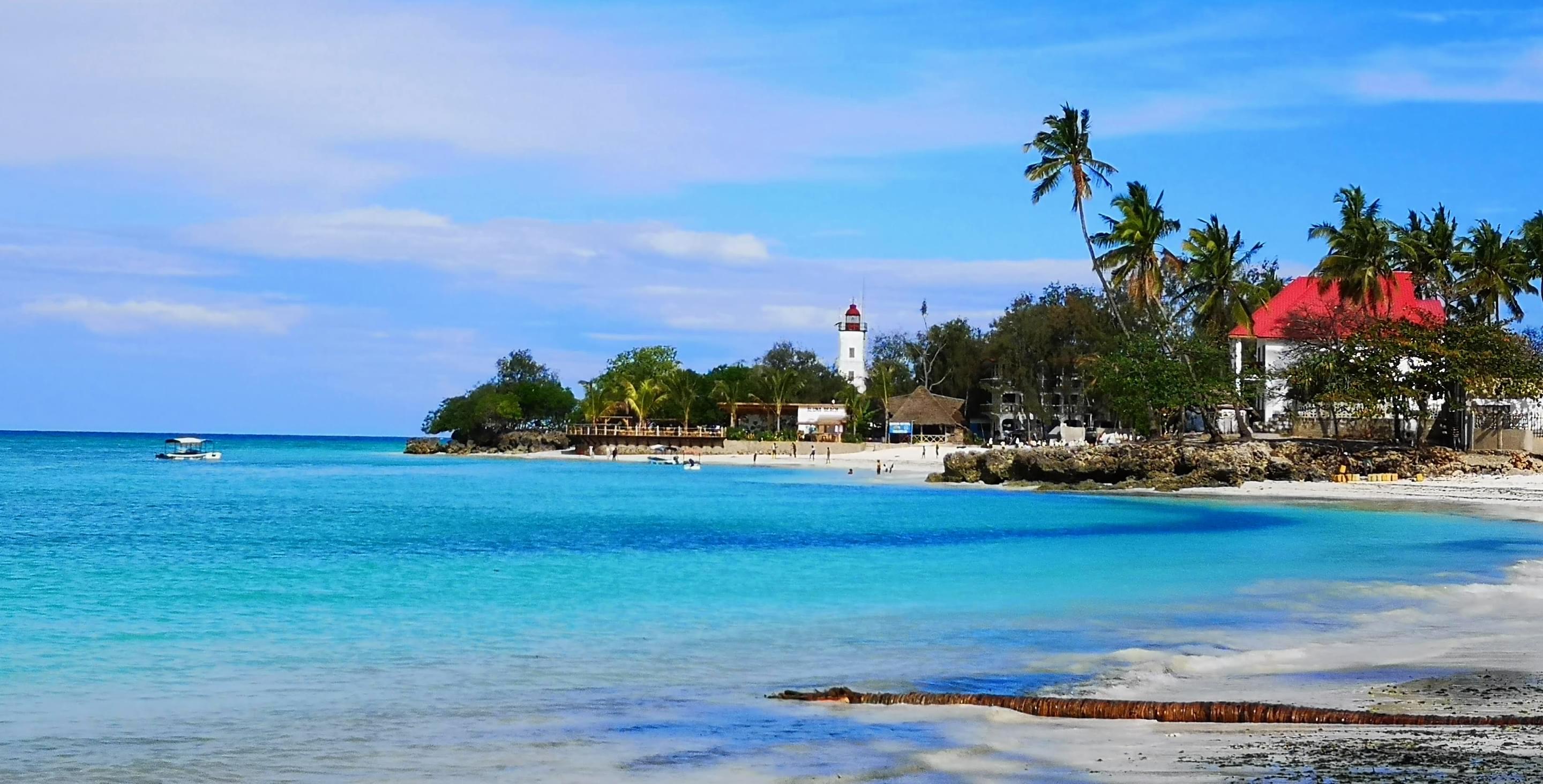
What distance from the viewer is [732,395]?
3912 inches

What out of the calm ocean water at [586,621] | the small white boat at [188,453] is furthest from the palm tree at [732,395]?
the calm ocean water at [586,621]

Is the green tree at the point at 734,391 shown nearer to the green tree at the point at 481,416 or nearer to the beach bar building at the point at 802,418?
the beach bar building at the point at 802,418

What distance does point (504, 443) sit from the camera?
10725cm

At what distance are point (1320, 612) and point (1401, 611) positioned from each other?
2.49 feet

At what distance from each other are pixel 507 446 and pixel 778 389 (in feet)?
81.3

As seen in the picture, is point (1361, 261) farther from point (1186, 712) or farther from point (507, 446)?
point (507, 446)

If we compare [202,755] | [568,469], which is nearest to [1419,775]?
[202,755]

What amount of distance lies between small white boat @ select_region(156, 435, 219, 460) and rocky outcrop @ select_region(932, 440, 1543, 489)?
61.8m

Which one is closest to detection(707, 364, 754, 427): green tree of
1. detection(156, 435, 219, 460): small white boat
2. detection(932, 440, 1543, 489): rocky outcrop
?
detection(156, 435, 219, 460): small white boat

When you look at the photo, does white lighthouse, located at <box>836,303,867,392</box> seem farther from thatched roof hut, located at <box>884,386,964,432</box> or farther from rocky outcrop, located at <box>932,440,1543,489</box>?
rocky outcrop, located at <box>932,440,1543,489</box>

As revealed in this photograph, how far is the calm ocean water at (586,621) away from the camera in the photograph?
25.8 ft

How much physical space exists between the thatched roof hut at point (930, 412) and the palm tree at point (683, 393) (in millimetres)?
15694

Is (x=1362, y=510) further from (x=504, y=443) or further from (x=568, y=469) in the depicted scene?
(x=504, y=443)

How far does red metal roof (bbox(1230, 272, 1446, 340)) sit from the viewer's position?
52.3m
